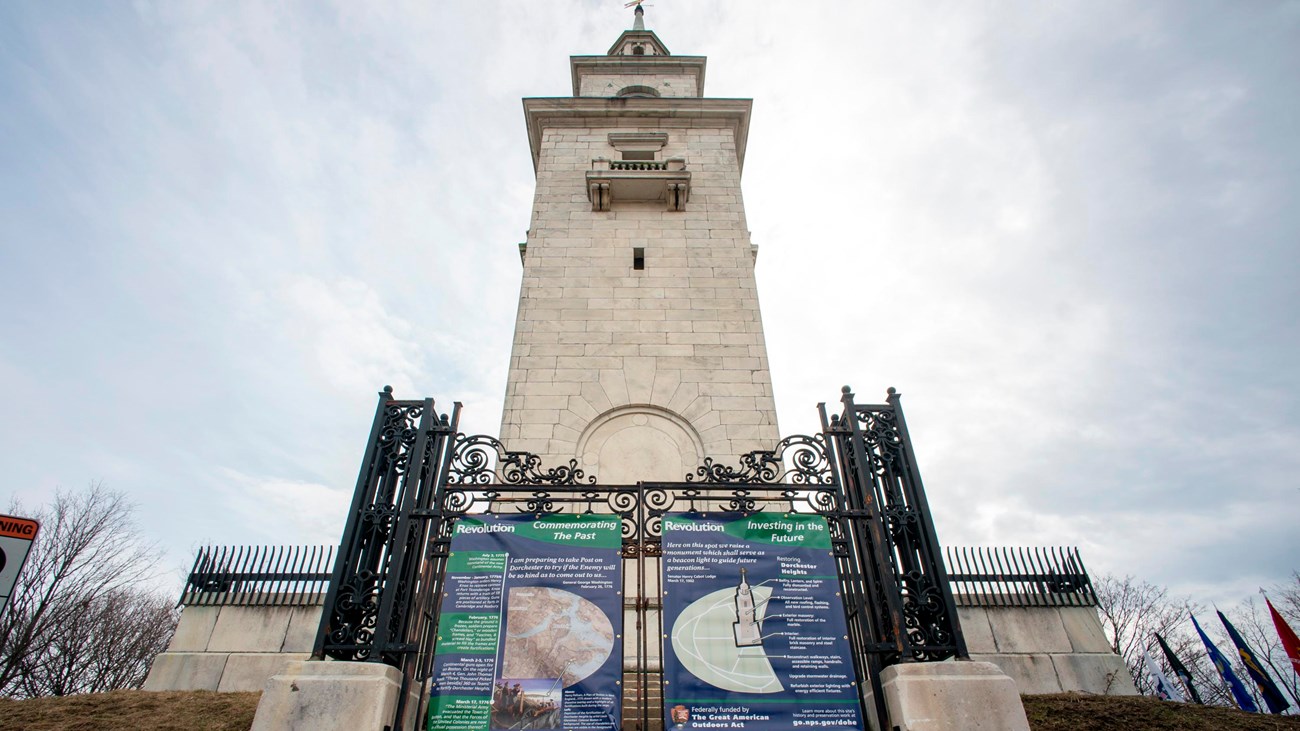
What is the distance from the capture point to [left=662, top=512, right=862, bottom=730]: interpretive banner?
6.62 m

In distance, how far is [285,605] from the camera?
451 inches

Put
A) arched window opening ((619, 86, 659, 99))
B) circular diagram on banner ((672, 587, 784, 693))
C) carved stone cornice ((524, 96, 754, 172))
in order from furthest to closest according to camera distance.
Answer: arched window opening ((619, 86, 659, 99))
carved stone cornice ((524, 96, 754, 172))
circular diagram on banner ((672, 587, 784, 693))

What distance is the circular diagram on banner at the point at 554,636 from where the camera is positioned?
679 cm

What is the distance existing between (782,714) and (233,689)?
30.4 ft

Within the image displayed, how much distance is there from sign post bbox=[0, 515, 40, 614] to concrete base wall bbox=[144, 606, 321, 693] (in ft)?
18.7

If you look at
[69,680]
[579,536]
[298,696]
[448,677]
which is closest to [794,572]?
[579,536]

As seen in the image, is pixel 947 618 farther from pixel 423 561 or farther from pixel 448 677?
pixel 423 561

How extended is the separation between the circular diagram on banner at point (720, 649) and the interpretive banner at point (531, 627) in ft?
2.45

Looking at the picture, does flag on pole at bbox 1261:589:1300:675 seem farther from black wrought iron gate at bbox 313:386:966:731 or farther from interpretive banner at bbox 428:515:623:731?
interpretive banner at bbox 428:515:623:731

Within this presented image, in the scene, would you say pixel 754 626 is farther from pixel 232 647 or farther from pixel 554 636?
pixel 232 647

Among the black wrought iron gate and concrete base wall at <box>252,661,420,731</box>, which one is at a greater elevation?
the black wrought iron gate

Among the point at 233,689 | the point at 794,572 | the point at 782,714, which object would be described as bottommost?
the point at 782,714

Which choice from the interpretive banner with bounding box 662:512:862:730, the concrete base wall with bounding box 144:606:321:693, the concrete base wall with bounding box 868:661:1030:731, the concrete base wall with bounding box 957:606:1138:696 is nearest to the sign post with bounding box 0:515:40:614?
the concrete base wall with bounding box 144:606:321:693

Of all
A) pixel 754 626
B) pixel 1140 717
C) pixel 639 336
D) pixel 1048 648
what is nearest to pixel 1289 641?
pixel 1048 648
